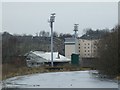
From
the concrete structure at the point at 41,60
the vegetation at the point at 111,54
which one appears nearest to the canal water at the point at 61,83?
the vegetation at the point at 111,54

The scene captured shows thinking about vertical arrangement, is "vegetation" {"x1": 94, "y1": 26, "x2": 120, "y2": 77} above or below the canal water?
above

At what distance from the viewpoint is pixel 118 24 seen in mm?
37062

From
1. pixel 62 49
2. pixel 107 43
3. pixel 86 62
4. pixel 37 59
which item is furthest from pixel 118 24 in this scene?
pixel 62 49

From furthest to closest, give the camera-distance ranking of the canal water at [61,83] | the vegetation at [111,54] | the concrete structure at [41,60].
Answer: the concrete structure at [41,60]
the vegetation at [111,54]
the canal water at [61,83]

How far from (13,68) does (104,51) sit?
16.9 metres

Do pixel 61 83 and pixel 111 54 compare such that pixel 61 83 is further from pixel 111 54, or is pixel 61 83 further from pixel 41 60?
pixel 41 60

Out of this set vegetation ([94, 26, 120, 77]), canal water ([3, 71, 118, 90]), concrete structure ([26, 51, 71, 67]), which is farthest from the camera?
concrete structure ([26, 51, 71, 67])

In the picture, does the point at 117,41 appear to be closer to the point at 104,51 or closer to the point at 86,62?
the point at 104,51

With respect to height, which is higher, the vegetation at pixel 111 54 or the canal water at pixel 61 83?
the vegetation at pixel 111 54

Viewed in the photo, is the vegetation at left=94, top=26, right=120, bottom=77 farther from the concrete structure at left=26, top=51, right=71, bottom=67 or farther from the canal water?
the concrete structure at left=26, top=51, right=71, bottom=67

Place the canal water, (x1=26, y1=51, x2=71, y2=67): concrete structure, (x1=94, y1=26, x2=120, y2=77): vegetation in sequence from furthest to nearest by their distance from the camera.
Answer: (x1=26, y1=51, x2=71, y2=67): concrete structure, (x1=94, y1=26, x2=120, y2=77): vegetation, the canal water

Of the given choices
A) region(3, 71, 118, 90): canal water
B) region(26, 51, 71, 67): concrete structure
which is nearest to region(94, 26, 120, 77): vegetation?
region(3, 71, 118, 90): canal water

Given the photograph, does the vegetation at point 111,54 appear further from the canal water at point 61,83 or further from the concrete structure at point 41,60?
the concrete structure at point 41,60

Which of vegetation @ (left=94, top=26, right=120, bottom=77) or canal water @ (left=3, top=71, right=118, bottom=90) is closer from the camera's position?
canal water @ (left=3, top=71, right=118, bottom=90)
